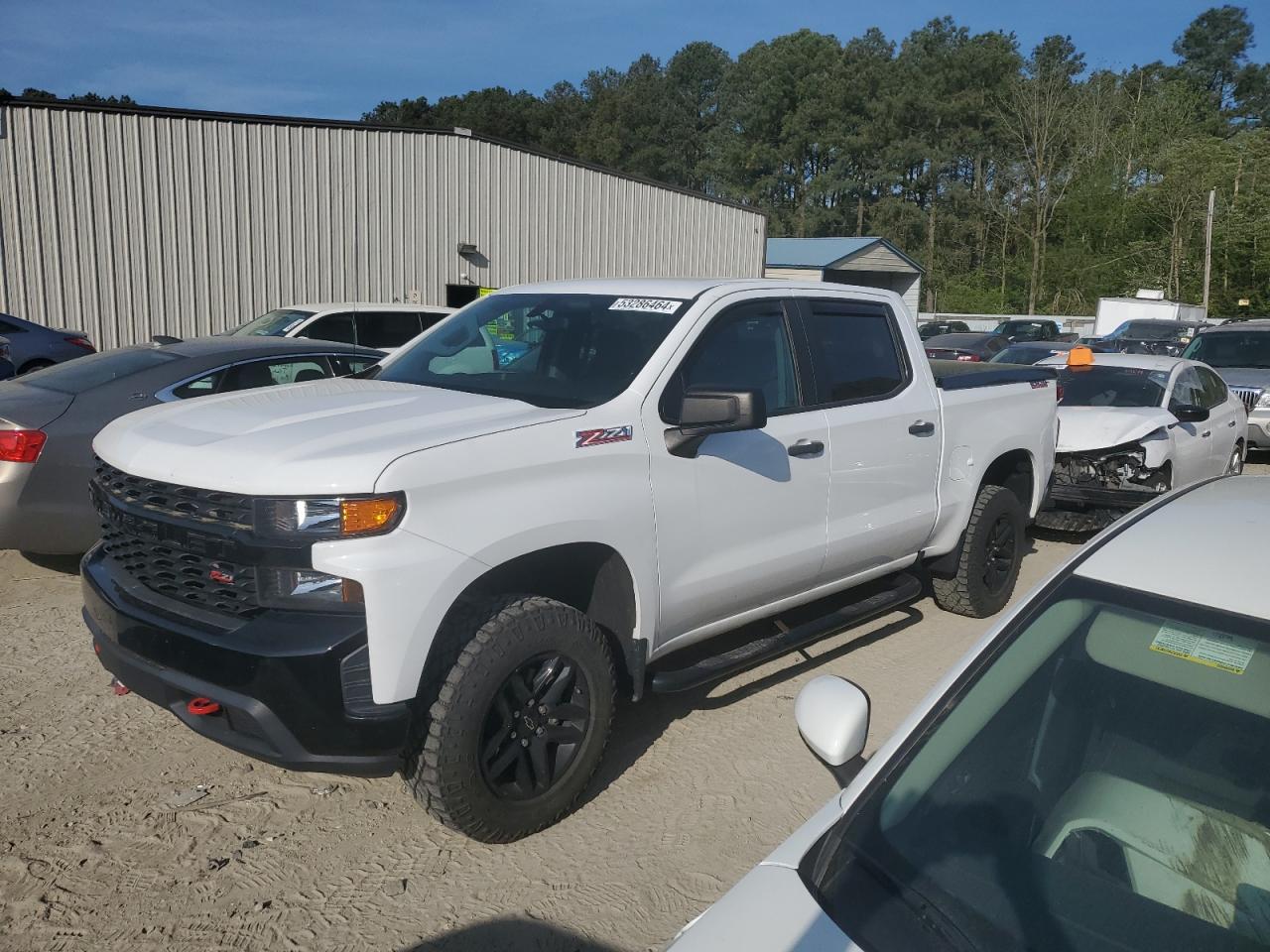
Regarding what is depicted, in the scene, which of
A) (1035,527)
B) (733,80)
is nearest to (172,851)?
(1035,527)

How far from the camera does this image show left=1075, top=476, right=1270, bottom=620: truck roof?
A: 2.08 metres

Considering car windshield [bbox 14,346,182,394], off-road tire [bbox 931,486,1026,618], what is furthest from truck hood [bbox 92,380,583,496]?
off-road tire [bbox 931,486,1026,618]

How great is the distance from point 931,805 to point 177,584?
2.59m

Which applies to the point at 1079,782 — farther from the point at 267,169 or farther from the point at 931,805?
the point at 267,169

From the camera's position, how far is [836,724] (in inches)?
90.1

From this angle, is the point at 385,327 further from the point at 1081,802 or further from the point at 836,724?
the point at 1081,802

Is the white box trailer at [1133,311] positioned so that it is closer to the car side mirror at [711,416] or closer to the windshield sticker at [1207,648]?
the car side mirror at [711,416]

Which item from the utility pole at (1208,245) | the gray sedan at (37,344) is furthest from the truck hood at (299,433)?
the utility pole at (1208,245)

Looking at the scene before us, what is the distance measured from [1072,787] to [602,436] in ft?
7.06

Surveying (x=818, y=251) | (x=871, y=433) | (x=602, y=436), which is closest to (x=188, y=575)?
(x=602, y=436)

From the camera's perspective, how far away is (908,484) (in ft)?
18.0

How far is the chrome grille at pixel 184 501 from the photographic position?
10.8 feet

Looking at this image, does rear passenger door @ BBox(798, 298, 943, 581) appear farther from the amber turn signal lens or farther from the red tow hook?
the red tow hook

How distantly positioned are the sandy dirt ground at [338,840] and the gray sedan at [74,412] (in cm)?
111
